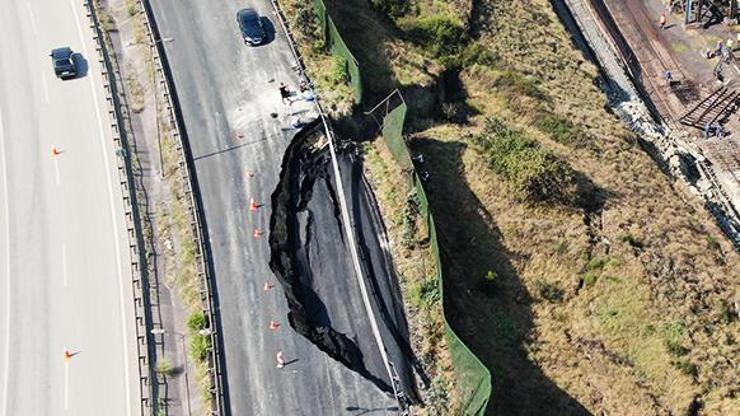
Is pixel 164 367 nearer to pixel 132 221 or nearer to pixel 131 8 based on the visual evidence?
pixel 132 221

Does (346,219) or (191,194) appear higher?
(191,194)

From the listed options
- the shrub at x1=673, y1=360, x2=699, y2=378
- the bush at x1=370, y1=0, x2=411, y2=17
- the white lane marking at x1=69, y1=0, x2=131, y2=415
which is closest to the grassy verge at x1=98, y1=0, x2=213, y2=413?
the white lane marking at x1=69, y1=0, x2=131, y2=415

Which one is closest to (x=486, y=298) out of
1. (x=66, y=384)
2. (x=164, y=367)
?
(x=164, y=367)

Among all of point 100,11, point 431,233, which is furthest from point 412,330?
point 100,11

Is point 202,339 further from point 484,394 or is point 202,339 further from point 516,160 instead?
point 516,160

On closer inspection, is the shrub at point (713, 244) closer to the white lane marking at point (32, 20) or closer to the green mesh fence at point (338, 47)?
the green mesh fence at point (338, 47)

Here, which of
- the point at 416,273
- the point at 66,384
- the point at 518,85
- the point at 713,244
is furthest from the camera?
the point at 518,85
